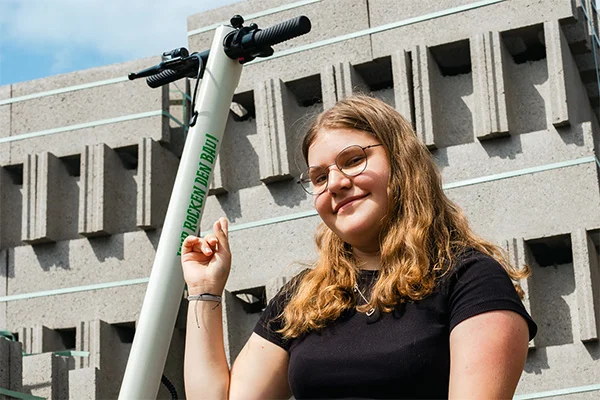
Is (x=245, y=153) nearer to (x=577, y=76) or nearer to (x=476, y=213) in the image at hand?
(x=476, y=213)

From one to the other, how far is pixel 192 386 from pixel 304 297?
1.04ft

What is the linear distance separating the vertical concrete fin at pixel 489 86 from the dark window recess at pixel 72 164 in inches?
149

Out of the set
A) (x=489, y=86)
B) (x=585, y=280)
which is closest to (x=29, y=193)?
(x=489, y=86)

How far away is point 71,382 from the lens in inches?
324

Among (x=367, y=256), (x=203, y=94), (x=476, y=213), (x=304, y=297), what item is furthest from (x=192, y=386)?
(x=476, y=213)

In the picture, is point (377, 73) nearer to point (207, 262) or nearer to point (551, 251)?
point (551, 251)

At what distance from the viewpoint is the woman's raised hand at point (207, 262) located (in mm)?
2379

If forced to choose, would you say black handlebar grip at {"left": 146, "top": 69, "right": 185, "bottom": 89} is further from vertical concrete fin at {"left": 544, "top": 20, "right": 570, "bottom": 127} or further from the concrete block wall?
vertical concrete fin at {"left": 544, "top": 20, "right": 570, "bottom": 127}

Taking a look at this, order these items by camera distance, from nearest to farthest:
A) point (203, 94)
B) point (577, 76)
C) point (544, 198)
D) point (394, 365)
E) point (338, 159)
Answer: point (394, 365) < point (338, 159) < point (203, 94) < point (544, 198) < point (577, 76)

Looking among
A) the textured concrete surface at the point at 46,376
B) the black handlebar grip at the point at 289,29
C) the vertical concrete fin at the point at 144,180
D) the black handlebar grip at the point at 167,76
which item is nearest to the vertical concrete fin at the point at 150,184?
the vertical concrete fin at the point at 144,180

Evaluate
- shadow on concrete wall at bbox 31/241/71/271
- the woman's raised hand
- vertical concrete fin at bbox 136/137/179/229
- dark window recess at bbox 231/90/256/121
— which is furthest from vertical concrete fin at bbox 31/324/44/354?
the woman's raised hand

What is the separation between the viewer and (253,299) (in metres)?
9.07

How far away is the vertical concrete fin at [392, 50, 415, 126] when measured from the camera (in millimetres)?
8430

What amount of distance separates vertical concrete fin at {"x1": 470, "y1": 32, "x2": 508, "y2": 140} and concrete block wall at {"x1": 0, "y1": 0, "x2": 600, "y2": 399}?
1 centimetres
